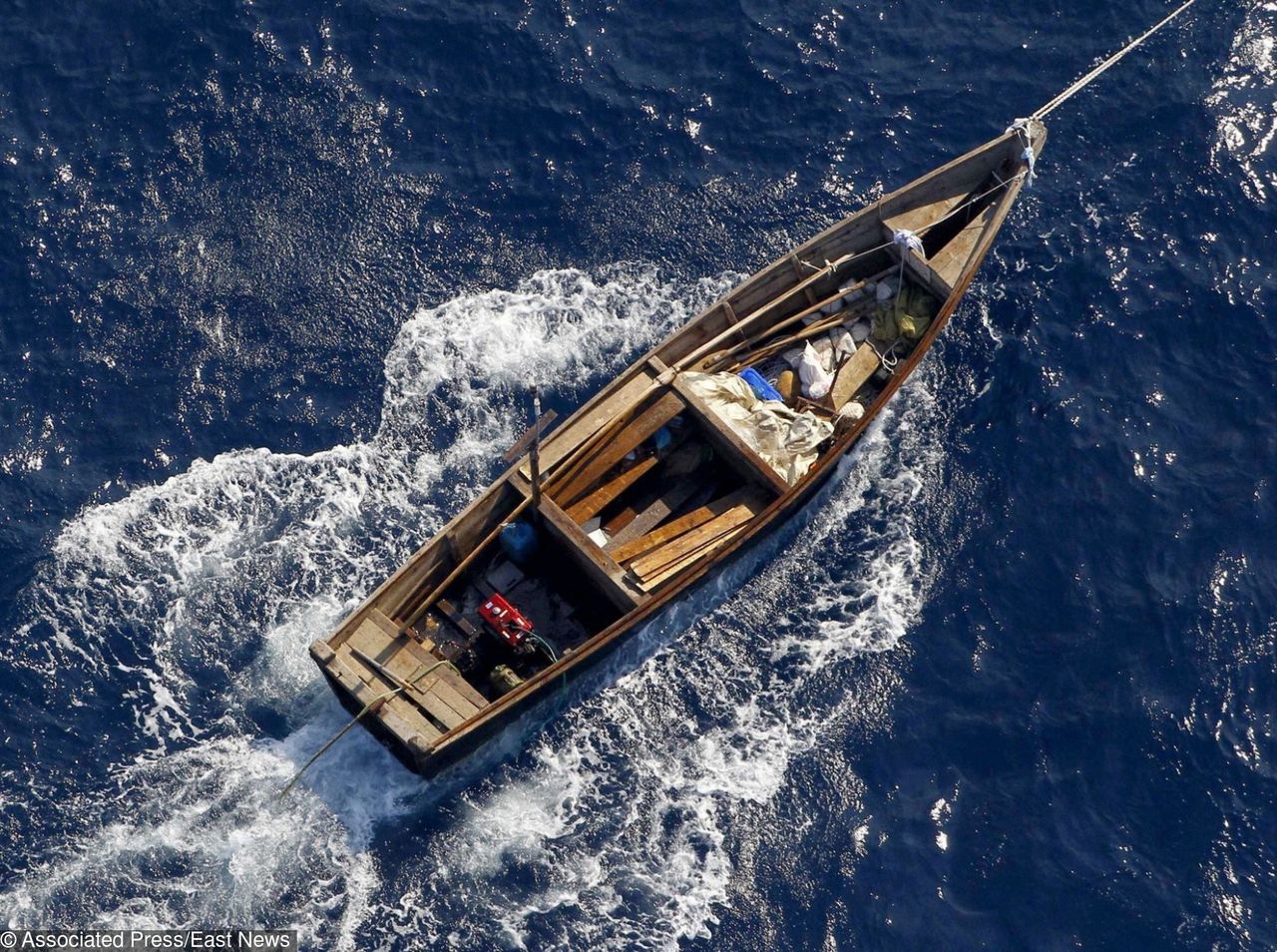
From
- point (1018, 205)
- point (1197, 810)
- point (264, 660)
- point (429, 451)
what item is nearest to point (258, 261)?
point (429, 451)

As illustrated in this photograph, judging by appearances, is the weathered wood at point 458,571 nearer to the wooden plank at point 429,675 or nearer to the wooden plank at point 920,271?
the wooden plank at point 429,675

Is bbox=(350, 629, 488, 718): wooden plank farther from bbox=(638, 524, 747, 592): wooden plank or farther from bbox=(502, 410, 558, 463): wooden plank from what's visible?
bbox=(502, 410, 558, 463): wooden plank

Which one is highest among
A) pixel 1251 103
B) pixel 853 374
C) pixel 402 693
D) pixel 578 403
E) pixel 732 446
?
pixel 578 403

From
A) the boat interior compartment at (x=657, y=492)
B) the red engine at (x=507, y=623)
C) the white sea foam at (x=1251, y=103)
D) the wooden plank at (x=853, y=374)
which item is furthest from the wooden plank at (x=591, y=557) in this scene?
the white sea foam at (x=1251, y=103)

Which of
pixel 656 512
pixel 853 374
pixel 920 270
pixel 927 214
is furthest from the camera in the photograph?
pixel 927 214

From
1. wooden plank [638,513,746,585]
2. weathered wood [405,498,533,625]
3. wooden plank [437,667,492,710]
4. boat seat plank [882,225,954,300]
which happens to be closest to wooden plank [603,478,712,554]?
wooden plank [638,513,746,585]

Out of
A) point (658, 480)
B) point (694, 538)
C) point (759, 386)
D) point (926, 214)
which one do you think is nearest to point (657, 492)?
point (658, 480)

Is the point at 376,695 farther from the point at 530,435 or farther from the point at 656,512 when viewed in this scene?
the point at 656,512
